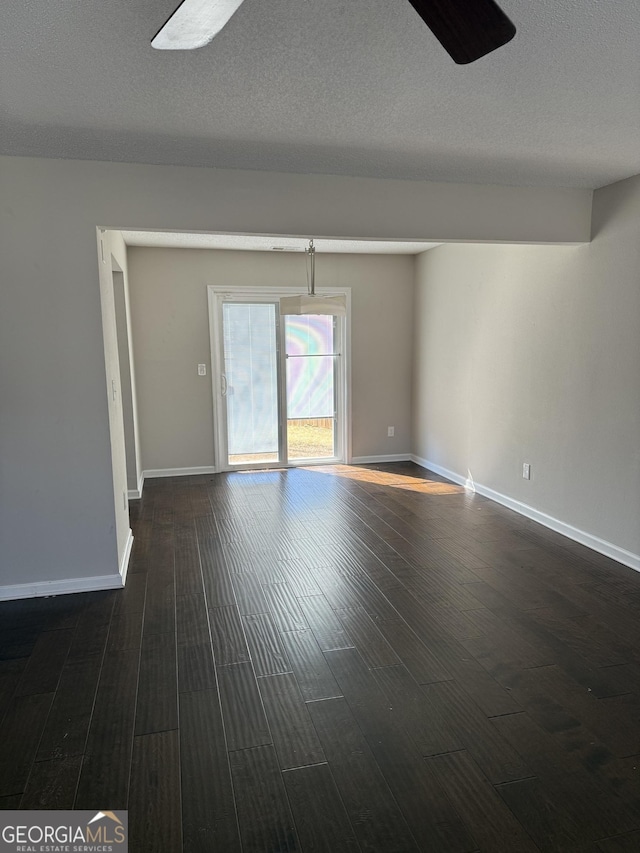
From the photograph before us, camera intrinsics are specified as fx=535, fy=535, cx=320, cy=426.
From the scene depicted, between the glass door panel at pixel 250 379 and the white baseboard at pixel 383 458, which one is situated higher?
the glass door panel at pixel 250 379

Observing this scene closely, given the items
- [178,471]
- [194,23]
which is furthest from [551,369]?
[178,471]

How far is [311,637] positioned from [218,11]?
2365 mm

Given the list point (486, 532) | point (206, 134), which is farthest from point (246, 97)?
point (486, 532)

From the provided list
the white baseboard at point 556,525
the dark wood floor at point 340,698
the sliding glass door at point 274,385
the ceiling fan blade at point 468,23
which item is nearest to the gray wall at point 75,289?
the dark wood floor at point 340,698

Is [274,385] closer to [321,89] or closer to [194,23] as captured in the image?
[321,89]

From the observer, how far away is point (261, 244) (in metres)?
5.21

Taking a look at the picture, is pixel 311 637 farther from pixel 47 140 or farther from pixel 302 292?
pixel 302 292

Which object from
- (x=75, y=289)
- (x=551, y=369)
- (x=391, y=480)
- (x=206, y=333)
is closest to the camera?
(x=75, y=289)

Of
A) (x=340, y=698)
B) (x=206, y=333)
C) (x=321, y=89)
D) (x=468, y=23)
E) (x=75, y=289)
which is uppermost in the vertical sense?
(x=321, y=89)

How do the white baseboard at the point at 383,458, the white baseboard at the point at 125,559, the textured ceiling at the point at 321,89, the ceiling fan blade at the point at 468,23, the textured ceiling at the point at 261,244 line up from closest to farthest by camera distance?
1. the ceiling fan blade at the point at 468,23
2. the textured ceiling at the point at 321,89
3. the white baseboard at the point at 125,559
4. the textured ceiling at the point at 261,244
5. the white baseboard at the point at 383,458

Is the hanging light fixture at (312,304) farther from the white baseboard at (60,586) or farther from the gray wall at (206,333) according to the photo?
the white baseboard at (60,586)

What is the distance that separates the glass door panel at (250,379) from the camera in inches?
228

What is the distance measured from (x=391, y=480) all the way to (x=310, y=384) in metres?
1.46

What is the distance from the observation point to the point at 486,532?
3.93 metres
